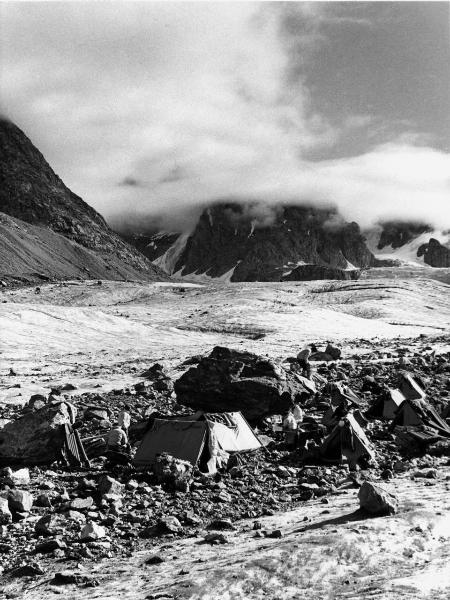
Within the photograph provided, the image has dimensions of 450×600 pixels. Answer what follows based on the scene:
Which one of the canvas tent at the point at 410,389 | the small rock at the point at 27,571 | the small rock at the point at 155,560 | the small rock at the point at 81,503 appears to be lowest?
the small rock at the point at 27,571

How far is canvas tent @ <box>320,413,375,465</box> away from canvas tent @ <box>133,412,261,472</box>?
72.8 inches

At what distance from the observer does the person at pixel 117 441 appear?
12.9 metres

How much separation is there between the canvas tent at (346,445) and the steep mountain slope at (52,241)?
116977 millimetres

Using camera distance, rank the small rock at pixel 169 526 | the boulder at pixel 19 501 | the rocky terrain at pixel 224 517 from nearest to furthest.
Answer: the rocky terrain at pixel 224 517
the small rock at pixel 169 526
the boulder at pixel 19 501

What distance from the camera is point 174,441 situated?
11992mm

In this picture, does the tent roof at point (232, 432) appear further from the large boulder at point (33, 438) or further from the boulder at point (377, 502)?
the boulder at point (377, 502)

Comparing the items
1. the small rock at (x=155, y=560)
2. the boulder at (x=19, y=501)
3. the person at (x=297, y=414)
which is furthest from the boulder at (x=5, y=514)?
the person at (x=297, y=414)

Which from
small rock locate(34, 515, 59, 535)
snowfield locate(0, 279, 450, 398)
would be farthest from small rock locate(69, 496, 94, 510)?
snowfield locate(0, 279, 450, 398)

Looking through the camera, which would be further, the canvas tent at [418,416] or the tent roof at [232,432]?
the canvas tent at [418,416]

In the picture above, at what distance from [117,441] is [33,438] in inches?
72.7

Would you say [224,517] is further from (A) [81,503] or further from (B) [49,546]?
(B) [49,546]

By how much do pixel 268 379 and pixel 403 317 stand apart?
49.1 metres

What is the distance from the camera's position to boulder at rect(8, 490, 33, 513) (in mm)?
9305

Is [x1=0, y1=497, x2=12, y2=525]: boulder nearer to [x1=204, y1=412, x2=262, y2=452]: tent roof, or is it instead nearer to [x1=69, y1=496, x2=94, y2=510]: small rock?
[x1=69, y1=496, x2=94, y2=510]: small rock
